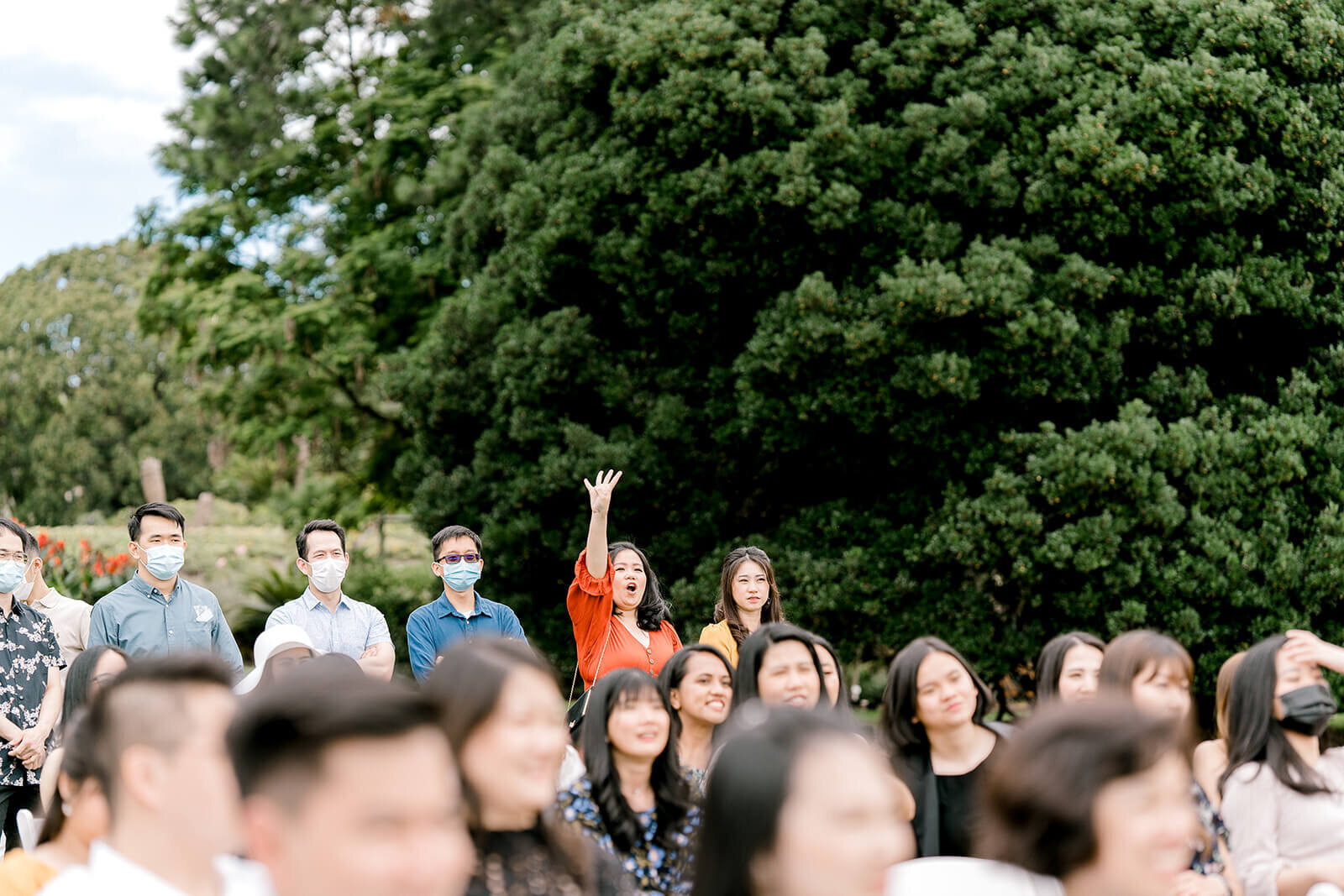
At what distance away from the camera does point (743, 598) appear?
621 cm

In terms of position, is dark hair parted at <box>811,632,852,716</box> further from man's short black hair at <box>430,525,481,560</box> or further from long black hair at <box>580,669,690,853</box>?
man's short black hair at <box>430,525,481,560</box>

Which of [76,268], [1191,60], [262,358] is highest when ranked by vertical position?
[76,268]

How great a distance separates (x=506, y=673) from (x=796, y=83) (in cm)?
→ 938

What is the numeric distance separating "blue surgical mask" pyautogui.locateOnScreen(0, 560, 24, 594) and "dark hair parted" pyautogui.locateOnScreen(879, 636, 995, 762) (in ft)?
14.3

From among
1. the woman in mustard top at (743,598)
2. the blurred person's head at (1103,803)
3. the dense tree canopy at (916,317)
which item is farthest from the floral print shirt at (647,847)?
the dense tree canopy at (916,317)

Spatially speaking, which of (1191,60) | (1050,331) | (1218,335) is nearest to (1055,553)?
(1050,331)

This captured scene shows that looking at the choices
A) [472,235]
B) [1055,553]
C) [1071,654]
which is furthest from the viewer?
[472,235]

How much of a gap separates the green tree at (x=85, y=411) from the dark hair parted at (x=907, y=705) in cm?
3158

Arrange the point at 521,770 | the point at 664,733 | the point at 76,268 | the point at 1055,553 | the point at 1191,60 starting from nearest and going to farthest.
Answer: the point at 521,770 → the point at 664,733 → the point at 1055,553 → the point at 1191,60 → the point at 76,268

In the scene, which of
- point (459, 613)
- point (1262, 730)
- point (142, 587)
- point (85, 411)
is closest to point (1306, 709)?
point (1262, 730)

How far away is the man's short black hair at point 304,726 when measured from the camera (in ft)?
5.53

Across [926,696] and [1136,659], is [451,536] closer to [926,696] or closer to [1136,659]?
[926,696]

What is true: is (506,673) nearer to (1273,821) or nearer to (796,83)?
(1273,821)

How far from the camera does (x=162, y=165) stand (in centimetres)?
1531
